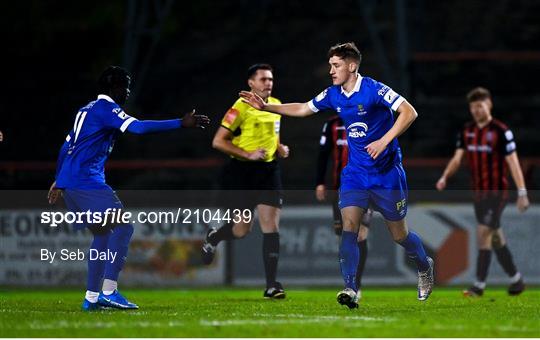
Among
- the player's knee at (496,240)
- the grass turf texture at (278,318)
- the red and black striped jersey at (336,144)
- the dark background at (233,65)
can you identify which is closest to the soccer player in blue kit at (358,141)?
the grass turf texture at (278,318)

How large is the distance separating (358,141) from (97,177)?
217 centimetres

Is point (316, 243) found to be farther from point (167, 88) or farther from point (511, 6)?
point (511, 6)

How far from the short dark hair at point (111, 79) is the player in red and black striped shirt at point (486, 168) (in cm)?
476

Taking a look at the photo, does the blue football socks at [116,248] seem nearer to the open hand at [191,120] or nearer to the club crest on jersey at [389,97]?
the open hand at [191,120]

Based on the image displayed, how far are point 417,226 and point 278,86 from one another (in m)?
10.9

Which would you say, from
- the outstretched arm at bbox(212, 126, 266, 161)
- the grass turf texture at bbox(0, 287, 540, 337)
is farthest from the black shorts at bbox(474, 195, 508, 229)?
the outstretched arm at bbox(212, 126, 266, 161)

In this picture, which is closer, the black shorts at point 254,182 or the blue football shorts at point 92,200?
the blue football shorts at point 92,200

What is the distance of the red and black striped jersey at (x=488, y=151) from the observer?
14516mm

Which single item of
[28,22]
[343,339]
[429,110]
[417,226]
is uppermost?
[28,22]

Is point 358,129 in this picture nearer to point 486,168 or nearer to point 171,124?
point 171,124

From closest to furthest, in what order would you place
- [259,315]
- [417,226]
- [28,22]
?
1. [259,315]
2. [417,226]
3. [28,22]

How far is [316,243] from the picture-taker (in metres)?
17.5

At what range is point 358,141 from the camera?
1091 cm

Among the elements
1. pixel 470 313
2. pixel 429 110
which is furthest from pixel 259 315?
pixel 429 110
